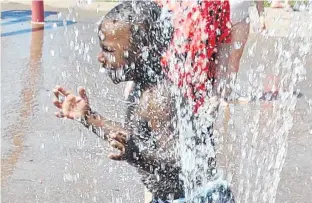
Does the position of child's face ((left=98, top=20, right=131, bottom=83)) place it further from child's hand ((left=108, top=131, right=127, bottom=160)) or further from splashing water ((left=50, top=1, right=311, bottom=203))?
child's hand ((left=108, top=131, right=127, bottom=160))

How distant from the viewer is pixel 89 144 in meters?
4.58

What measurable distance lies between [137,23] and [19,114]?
10.1 ft

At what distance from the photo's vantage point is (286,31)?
9.58 meters

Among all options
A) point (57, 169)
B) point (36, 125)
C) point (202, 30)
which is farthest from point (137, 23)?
point (36, 125)

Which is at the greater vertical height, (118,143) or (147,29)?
(147,29)

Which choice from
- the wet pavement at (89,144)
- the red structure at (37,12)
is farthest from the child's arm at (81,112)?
the red structure at (37,12)

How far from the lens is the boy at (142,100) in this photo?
2.28 m

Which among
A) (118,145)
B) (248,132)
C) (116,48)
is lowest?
(248,132)

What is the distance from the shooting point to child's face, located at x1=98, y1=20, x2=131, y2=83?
2291 mm

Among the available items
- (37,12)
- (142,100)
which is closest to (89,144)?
(142,100)

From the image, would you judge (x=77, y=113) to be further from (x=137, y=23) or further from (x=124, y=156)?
(x=137, y=23)

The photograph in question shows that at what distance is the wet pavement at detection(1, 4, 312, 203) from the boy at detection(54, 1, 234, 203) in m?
1.51

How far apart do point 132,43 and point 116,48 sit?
0.06 meters

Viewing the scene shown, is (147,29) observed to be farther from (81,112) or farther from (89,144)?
(89,144)
